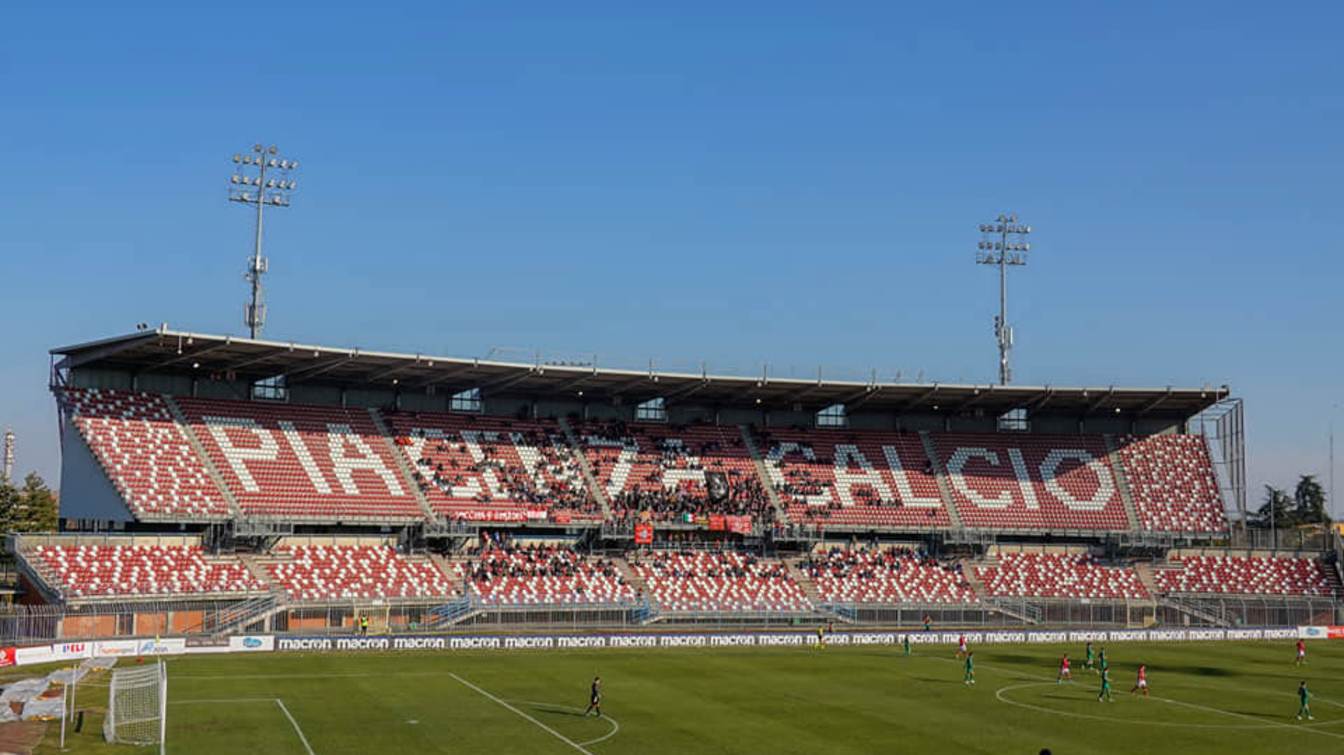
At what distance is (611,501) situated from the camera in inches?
3536

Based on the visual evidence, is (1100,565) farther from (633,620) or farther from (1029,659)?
(633,620)

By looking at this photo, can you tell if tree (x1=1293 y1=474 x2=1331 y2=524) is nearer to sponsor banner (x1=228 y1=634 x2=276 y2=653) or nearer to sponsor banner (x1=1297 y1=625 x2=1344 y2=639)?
sponsor banner (x1=1297 y1=625 x2=1344 y2=639)

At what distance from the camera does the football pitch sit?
42.4 metres

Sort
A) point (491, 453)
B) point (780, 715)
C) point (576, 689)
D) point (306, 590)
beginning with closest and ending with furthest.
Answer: point (780, 715) → point (576, 689) → point (306, 590) → point (491, 453)

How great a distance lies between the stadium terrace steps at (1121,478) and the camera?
9725 cm

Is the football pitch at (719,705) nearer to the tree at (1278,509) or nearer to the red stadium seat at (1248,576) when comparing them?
the red stadium seat at (1248,576)

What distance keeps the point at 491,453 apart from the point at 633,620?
60.2 feet

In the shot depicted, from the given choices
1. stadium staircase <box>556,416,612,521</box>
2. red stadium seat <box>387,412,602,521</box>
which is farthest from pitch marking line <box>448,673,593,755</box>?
stadium staircase <box>556,416,612,521</box>

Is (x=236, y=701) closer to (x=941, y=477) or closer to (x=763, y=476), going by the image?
(x=763, y=476)

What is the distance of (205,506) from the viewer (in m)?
75.2

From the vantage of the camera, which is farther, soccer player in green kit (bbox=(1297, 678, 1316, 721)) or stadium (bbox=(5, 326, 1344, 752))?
stadium (bbox=(5, 326, 1344, 752))

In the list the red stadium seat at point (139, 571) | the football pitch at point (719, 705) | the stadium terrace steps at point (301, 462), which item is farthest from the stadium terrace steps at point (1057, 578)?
the red stadium seat at point (139, 571)

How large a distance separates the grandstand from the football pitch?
11526mm

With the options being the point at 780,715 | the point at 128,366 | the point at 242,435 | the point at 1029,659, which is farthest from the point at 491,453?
the point at 780,715
